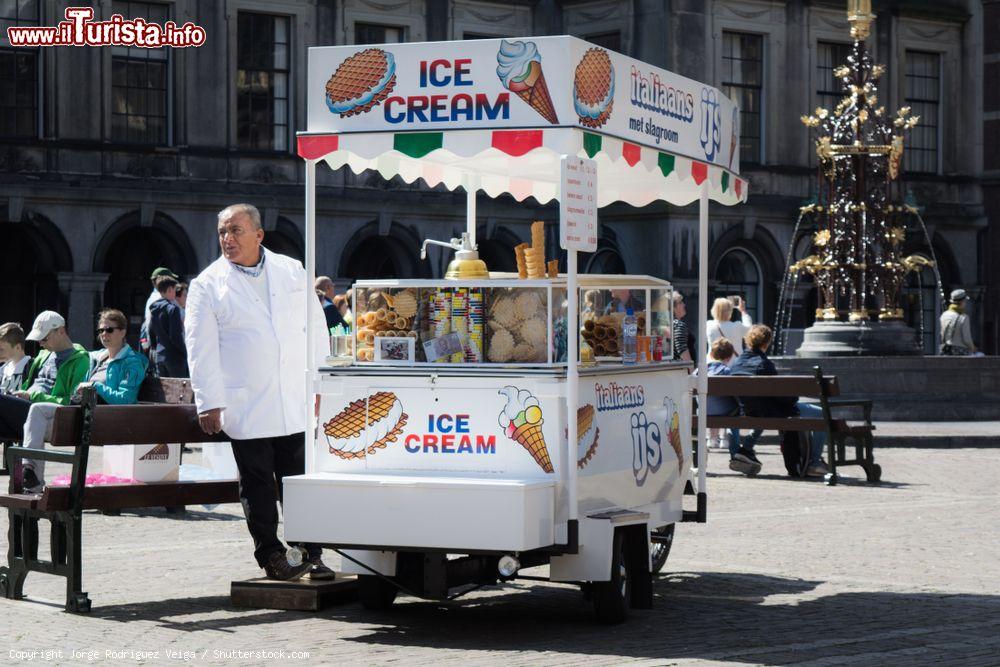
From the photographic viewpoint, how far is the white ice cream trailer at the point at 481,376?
340 inches

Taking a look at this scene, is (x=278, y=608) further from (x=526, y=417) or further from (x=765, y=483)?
(x=765, y=483)

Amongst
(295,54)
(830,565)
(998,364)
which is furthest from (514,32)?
(830,565)

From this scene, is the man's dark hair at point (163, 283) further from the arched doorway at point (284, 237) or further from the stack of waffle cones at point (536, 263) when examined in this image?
the arched doorway at point (284, 237)

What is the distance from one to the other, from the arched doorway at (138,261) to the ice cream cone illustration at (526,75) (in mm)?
24365

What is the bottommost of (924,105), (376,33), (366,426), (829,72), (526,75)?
(366,426)

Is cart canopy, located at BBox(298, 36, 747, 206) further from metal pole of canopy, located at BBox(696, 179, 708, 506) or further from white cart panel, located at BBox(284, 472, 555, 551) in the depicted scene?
white cart panel, located at BBox(284, 472, 555, 551)

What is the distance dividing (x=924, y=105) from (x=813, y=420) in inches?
1033

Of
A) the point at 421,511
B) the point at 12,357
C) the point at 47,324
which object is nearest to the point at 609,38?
the point at 12,357

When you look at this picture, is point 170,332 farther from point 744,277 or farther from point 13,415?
point 744,277

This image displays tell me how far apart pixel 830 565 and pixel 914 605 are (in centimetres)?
155

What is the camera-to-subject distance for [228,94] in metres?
33.5

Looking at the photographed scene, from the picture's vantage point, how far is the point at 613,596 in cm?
891

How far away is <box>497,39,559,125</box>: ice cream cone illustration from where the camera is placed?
341 inches

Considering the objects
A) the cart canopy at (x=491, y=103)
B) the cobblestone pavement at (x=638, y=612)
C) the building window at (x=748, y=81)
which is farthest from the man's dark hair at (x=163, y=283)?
the building window at (x=748, y=81)
